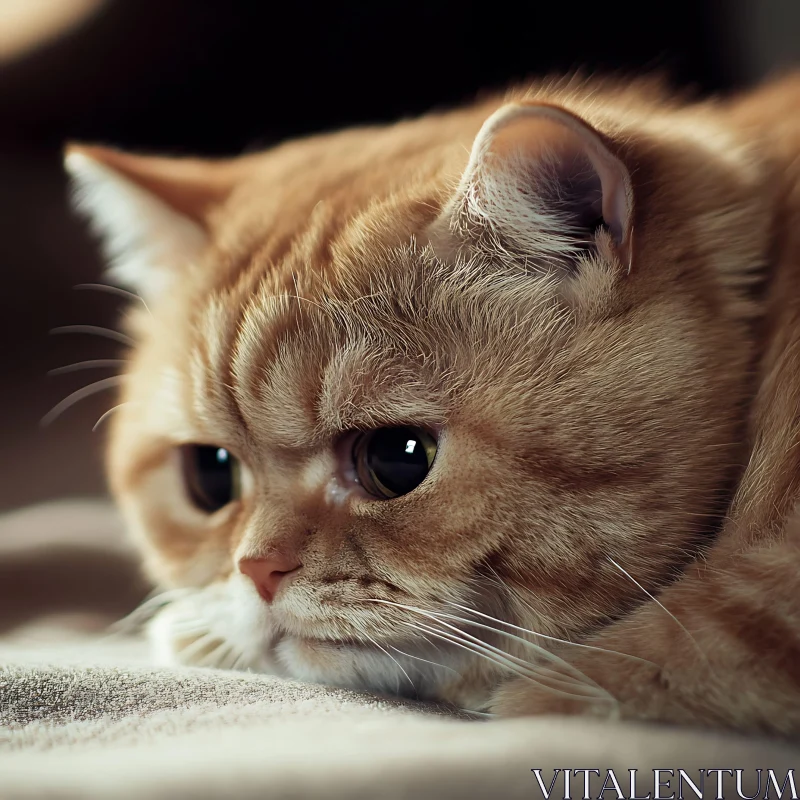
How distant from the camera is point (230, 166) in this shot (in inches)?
60.7

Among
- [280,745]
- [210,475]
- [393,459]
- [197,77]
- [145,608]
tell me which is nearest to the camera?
[280,745]

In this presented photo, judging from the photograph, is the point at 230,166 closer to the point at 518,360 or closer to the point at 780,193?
the point at 518,360

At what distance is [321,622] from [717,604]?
0.43 metres

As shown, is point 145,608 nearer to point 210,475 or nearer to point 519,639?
point 210,475

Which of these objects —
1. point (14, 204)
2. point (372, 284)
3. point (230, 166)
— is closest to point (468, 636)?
point (372, 284)

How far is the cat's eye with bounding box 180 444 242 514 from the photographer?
46.5 inches

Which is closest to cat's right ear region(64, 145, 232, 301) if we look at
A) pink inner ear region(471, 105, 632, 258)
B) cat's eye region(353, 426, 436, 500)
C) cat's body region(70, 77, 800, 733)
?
cat's body region(70, 77, 800, 733)

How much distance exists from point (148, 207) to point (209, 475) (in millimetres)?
456

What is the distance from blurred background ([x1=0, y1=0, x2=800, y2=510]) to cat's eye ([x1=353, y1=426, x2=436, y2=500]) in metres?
1.16

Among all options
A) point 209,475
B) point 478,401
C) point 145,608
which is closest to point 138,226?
point 209,475

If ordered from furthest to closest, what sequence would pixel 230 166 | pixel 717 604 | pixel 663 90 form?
pixel 230 166 → pixel 663 90 → pixel 717 604

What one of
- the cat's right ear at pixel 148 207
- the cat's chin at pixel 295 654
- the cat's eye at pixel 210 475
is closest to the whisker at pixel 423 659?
the cat's chin at pixel 295 654

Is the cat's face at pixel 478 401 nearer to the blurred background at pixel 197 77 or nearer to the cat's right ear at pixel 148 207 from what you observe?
the cat's right ear at pixel 148 207

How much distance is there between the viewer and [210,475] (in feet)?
3.97
